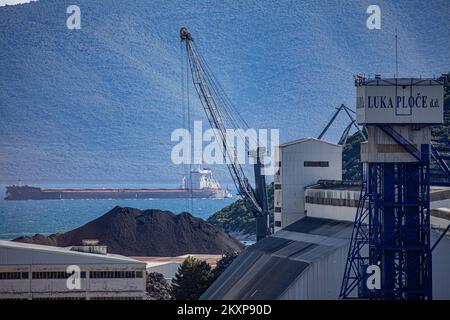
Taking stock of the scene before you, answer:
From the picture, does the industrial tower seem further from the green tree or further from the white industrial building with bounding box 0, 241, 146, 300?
the green tree

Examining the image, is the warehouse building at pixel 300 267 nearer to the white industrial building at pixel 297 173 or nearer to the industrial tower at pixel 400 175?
the industrial tower at pixel 400 175

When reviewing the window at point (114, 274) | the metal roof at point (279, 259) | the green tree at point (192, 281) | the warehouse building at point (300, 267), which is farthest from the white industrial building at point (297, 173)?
the window at point (114, 274)

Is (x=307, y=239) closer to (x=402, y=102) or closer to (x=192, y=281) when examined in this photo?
(x=192, y=281)

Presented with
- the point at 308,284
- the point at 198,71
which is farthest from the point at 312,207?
the point at 198,71

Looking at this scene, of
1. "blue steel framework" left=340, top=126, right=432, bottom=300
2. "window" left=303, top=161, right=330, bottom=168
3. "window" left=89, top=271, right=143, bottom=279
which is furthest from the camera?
"window" left=303, top=161, right=330, bottom=168

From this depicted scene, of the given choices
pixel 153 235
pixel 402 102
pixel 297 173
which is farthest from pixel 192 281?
pixel 153 235

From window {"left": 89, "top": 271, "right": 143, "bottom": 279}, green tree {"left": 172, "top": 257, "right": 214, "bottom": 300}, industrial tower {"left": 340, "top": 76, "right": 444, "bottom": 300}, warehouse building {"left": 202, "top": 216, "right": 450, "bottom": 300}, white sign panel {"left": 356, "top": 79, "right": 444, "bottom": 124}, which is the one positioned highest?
white sign panel {"left": 356, "top": 79, "right": 444, "bottom": 124}

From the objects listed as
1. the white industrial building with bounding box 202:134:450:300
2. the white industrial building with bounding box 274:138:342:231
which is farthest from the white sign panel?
the white industrial building with bounding box 274:138:342:231
